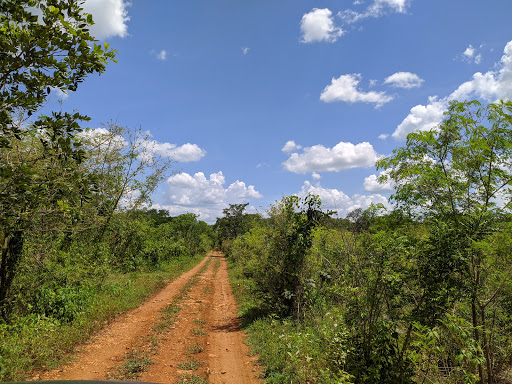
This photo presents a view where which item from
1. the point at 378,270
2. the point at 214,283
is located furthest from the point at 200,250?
the point at 378,270

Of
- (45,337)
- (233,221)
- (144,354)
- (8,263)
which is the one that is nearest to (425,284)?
(144,354)

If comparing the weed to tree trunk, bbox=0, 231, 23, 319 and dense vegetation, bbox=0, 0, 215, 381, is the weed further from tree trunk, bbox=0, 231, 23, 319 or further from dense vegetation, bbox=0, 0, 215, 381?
tree trunk, bbox=0, 231, 23, 319

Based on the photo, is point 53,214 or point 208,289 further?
point 208,289

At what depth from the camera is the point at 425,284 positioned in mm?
4398

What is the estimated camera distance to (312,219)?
957 cm

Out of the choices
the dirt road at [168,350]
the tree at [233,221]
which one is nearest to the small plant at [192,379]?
the dirt road at [168,350]

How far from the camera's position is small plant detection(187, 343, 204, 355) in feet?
23.0

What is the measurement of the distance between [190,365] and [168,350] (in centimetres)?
99

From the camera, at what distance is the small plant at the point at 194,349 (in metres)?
7.00

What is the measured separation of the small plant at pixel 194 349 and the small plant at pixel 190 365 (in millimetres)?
463

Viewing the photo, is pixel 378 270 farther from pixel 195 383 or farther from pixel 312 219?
pixel 312 219

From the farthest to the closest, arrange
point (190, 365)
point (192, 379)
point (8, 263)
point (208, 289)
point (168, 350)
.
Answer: point (208, 289), point (8, 263), point (168, 350), point (190, 365), point (192, 379)

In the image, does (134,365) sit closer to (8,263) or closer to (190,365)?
(190,365)

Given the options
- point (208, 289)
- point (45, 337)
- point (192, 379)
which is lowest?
point (208, 289)
